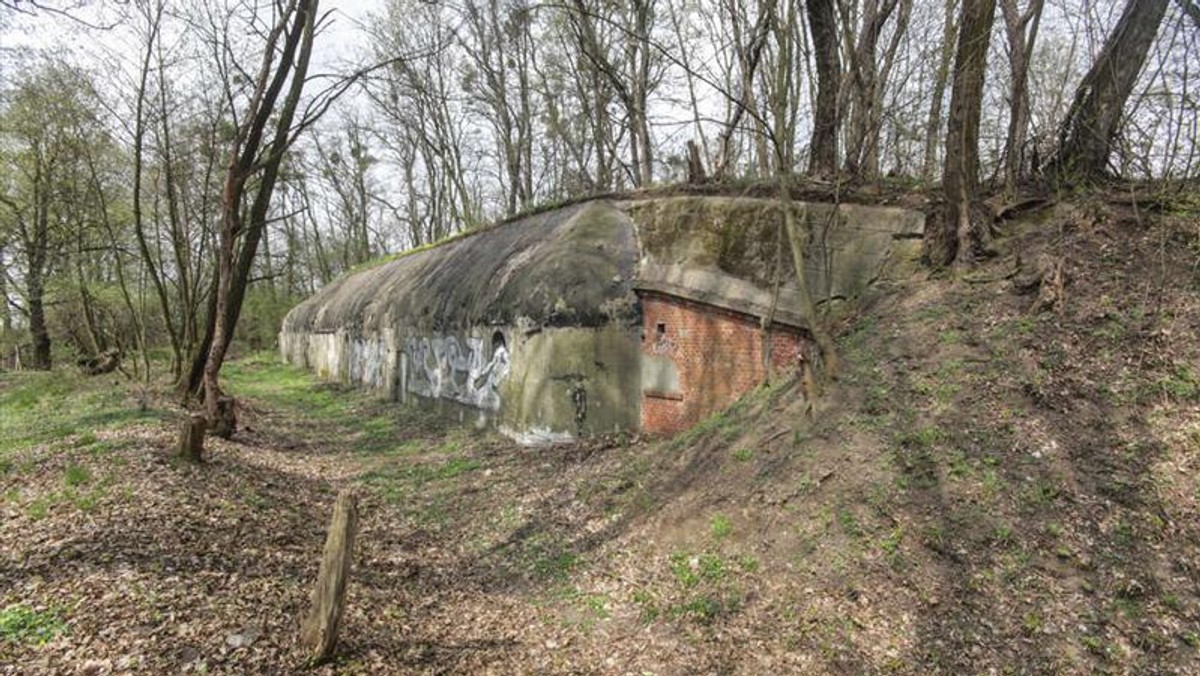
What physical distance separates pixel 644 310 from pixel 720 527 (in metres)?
4.77

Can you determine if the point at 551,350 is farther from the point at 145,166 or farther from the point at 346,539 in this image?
the point at 145,166

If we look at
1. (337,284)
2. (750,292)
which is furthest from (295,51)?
(337,284)

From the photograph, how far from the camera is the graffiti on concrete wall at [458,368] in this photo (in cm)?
1177

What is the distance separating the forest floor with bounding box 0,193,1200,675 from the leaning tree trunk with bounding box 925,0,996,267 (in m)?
0.41

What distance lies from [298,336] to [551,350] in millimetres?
23323

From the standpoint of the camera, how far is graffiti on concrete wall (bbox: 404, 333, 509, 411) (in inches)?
464

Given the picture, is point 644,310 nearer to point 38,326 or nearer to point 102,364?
point 102,364

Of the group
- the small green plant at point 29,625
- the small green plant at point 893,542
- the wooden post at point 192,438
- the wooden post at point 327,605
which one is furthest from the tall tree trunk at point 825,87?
the small green plant at point 29,625

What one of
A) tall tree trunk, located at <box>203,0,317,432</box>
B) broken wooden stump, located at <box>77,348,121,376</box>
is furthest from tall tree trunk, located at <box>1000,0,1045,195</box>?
broken wooden stump, located at <box>77,348,121,376</box>

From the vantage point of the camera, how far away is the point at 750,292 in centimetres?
946

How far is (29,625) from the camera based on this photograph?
4.00 meters

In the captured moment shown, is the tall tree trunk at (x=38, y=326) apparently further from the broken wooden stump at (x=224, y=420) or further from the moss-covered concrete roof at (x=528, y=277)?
the broken wooden stump at (x=224, y=420)

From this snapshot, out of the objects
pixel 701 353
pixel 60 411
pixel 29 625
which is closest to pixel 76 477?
pixel 29 625

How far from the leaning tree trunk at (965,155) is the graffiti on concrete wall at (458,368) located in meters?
7.13
